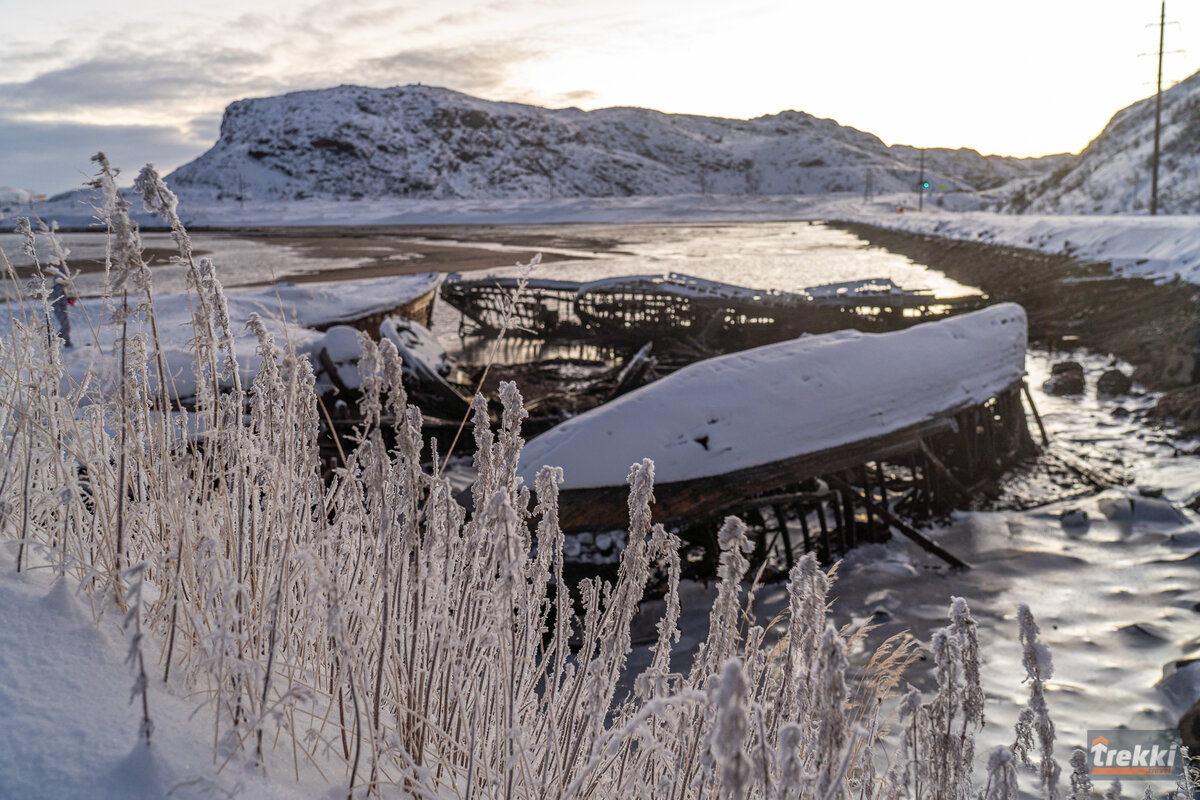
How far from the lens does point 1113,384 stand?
12703 millimetres

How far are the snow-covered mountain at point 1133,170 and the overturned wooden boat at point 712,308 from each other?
76.5 ft

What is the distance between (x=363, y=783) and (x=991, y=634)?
5493mm

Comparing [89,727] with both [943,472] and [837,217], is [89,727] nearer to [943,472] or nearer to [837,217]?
[943,472]

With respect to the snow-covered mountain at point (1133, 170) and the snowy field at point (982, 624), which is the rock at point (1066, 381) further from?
the snow-covered mountain at point (1133, 170)

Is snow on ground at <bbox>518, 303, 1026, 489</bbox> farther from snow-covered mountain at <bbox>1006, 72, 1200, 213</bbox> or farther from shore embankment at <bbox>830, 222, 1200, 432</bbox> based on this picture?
snow-covered mountain at <bbox>1006, 72, 1200, 213</bbox>

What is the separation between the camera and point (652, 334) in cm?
1870

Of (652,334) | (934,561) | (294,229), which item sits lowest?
(934,561)

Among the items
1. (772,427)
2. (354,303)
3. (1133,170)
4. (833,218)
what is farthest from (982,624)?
(833,218)

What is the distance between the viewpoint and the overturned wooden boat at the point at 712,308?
1542 cm

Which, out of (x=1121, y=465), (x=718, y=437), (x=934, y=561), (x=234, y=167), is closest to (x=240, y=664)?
(x=718, y=437)

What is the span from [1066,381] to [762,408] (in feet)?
32.4

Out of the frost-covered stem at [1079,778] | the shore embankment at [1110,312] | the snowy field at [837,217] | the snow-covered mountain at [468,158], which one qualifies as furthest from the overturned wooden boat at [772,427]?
the snow-covered mountain at [468,158]

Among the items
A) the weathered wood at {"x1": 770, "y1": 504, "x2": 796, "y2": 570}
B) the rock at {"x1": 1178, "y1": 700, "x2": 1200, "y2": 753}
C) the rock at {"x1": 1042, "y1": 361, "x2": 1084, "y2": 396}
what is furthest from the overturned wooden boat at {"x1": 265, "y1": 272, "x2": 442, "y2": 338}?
the rock at {"x1": 1042, "y1": 361, "x2": 1084, "y2": 396}

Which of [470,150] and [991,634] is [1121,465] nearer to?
[991,634]
